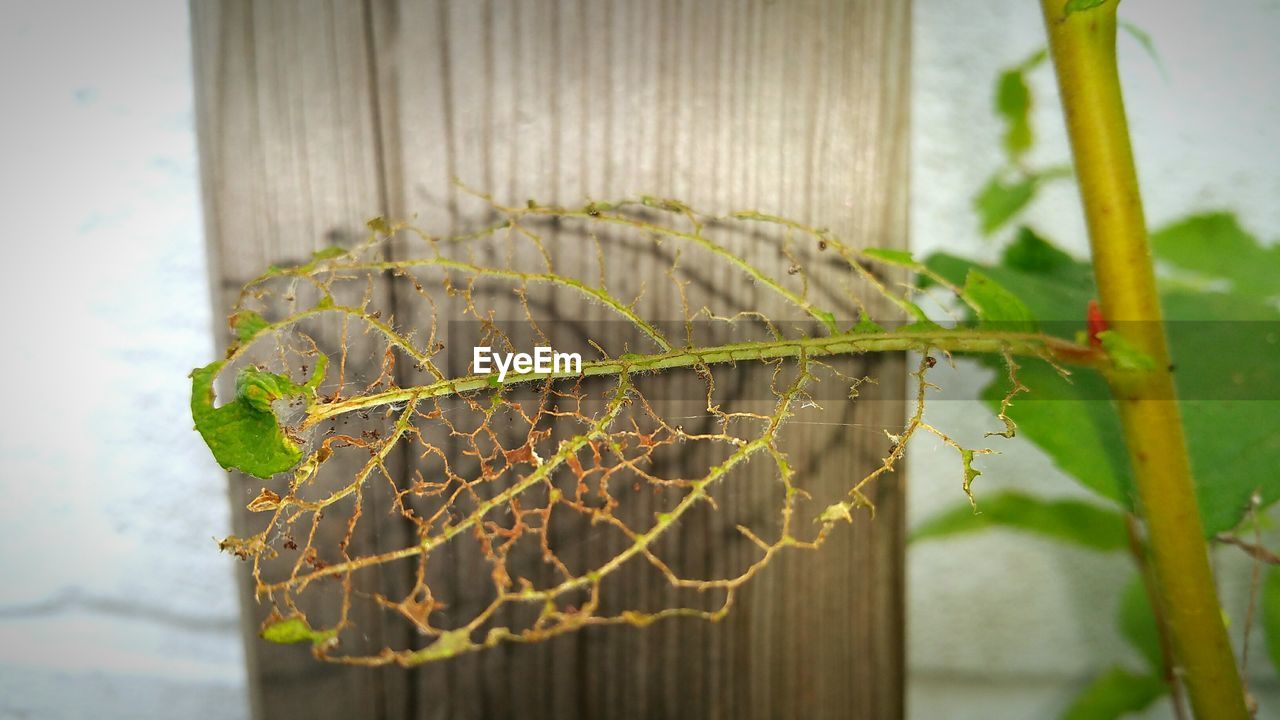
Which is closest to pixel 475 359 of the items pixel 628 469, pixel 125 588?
pixel 628 469

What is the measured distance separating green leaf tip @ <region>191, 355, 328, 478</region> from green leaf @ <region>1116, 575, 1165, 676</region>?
1.36 feet

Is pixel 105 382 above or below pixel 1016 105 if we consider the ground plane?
below

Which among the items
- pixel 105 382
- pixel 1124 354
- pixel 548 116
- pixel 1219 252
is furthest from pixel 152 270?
pixel 1219 252

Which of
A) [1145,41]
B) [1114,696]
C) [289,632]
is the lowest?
[1114,696]

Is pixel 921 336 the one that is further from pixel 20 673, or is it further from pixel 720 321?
pixel 20 673

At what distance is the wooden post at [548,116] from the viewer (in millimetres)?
306

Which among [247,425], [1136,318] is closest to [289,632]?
[247,425]

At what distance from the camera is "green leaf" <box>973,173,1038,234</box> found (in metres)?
0.36

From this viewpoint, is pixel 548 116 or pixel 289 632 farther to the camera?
pixel 548 116

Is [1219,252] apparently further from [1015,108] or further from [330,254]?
[330,254]

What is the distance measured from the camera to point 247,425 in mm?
229

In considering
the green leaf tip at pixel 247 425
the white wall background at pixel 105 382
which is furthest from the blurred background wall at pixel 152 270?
the green leaf tip at pixel 247 425

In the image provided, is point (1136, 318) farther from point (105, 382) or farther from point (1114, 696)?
point (105, 382)

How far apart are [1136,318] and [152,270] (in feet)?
1.33
